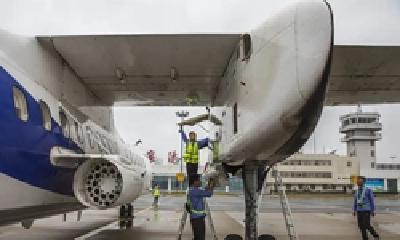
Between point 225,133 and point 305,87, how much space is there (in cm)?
329

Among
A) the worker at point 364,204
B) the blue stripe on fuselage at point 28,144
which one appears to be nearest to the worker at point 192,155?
the blue stripe on fuselage at point 28,144

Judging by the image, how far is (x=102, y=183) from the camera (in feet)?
26.2

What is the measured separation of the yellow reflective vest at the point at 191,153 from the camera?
33.8 feet

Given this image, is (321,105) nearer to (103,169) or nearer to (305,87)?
(305,87)

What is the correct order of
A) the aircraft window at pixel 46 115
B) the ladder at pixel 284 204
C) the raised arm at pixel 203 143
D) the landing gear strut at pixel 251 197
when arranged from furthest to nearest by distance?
1. the raised arm at pixel 203 143
2. the ladder at pixel 284 204
3. the landing gear strut at pixel 251 197
4. the aircraft window at pixel 46 115

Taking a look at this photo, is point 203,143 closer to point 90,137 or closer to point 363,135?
point 90,137

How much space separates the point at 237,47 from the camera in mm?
8102

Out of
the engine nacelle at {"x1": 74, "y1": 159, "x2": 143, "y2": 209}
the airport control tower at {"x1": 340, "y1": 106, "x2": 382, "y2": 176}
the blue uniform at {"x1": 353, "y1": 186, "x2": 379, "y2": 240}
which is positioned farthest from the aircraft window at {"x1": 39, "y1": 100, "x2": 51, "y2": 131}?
the airport control tower at {"x1": 340, "y1": 106, "x2": 382, "y2": 176}

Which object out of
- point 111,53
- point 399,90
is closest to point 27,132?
point 111,53

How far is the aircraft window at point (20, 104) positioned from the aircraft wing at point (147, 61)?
1.69 m

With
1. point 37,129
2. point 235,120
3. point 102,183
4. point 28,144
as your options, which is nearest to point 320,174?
point 235,120

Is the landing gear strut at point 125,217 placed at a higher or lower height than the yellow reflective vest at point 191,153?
lower

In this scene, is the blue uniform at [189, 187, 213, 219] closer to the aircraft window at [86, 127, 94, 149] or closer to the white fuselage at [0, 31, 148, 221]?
the white fuselage at [0, 31, 148, 221]

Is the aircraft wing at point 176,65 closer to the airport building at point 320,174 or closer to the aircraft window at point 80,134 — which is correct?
the aircraft window at point 80,134
